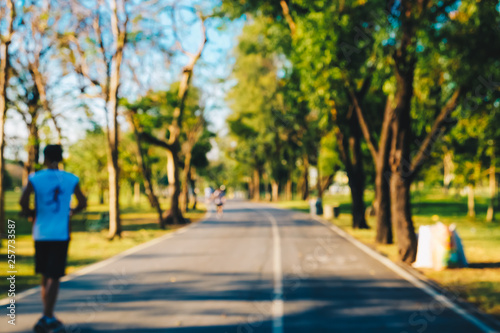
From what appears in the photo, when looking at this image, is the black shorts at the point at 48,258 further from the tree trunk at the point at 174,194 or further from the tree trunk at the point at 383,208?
the tree trunk at the point at 174,194

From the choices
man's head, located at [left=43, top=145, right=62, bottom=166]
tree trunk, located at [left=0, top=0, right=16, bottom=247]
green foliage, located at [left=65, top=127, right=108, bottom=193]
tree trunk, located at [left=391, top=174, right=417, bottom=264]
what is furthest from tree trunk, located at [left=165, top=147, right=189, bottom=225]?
green foliage, located at [left=65, top=127, right=108, bottom=193]

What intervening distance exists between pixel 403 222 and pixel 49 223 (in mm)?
8954

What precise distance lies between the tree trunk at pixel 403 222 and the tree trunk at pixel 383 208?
10.6 feet

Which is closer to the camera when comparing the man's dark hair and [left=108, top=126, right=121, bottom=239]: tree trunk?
the man's dark hair

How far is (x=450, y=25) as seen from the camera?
1031cm

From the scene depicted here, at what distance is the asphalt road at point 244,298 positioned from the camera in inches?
234

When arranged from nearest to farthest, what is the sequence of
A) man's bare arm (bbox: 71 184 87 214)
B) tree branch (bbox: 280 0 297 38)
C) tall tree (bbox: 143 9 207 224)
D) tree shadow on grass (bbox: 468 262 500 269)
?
man's bare arm (bbox: 71 184 87 214) → tree shadow on grass (bbox: 468 262 500 269) → tree branch (bbox: 280 0 297 38) → tall tree (bbox: 143 9 207 224)

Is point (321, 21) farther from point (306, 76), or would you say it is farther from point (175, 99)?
point (175, 99)

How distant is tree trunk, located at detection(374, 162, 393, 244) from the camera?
49.7 ft

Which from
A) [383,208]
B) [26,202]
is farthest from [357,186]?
[26,202]

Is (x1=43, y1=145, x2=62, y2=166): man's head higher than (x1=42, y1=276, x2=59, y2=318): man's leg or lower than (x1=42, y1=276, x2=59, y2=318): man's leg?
higher

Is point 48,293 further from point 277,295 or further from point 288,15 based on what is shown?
point 288,15

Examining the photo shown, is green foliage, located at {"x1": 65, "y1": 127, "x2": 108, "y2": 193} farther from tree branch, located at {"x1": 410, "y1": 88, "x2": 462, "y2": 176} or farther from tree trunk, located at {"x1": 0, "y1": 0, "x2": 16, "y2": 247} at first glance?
tree branch, located at {"x1": 410, "y1": 88, "x2": 462, "y2": 176}

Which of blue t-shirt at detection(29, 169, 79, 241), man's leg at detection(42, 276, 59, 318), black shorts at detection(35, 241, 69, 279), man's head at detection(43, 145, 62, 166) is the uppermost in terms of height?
man's head at detection(43, 145, 62, 166)
